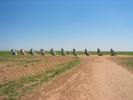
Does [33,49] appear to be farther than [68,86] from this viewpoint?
Yes

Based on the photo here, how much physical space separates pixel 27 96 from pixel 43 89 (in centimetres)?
173

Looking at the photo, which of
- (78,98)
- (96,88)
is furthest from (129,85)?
(78,98)

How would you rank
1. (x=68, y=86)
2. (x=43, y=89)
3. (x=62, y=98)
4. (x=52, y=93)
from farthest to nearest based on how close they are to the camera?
(x=68, y=86) → (x=43, y=89) → (x=52, y=93) → (x=62, y=98)

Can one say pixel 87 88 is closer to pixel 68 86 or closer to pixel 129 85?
pixel 68 86

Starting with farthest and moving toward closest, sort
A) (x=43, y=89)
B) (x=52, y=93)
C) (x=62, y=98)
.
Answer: (x=43, y=89)
(x=52, y=93)
(x=62, y=98)

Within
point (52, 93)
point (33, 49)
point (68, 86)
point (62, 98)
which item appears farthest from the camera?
point (33, 49)

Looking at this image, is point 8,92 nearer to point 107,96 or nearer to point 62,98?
point 62,98

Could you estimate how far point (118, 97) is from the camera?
36.5ft

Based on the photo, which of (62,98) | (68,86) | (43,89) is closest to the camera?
(62,98)

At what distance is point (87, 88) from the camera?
522 inches

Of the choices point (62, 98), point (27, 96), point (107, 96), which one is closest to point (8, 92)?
point (27, 96)

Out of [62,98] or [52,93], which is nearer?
[62,98]

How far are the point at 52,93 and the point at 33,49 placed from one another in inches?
1982

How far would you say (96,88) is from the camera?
13266mm
